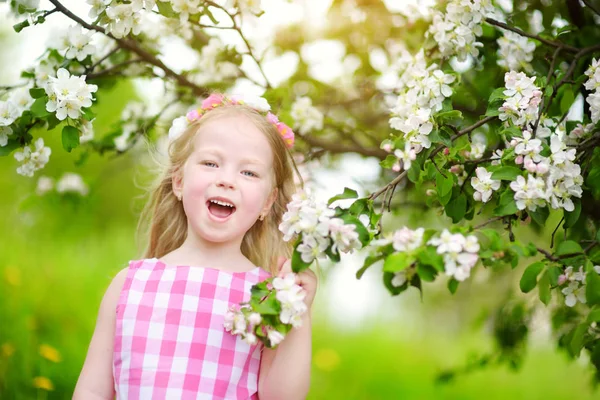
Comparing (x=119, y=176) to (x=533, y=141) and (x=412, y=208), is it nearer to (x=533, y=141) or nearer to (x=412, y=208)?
(x=412, y=208)

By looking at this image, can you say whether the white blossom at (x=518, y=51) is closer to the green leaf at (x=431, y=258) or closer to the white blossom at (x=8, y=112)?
the green leaf at (x=431, y=258)

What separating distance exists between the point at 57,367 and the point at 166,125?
165 centimetres

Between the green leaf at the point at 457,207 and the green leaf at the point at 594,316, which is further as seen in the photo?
the green leaf at the point at 457,207

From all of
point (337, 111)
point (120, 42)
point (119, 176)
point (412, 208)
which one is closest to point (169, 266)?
point (120, 42)

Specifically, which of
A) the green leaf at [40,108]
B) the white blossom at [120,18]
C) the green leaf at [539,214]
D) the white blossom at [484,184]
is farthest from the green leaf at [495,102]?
the green leaf at [40,108]

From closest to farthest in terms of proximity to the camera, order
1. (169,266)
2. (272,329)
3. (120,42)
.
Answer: (272,329), (169,266), (120,42)

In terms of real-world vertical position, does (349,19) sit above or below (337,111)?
above

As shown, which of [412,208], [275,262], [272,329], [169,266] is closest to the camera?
[272,329]

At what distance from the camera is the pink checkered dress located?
1.95 metres

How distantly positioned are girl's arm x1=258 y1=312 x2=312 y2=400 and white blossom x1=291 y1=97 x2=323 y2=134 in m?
1.46

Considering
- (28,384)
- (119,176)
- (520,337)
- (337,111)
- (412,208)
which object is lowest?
(28,384)

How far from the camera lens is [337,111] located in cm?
432

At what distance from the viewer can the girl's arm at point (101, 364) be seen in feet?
6.77

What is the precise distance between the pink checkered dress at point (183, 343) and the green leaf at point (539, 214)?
0.82 m
